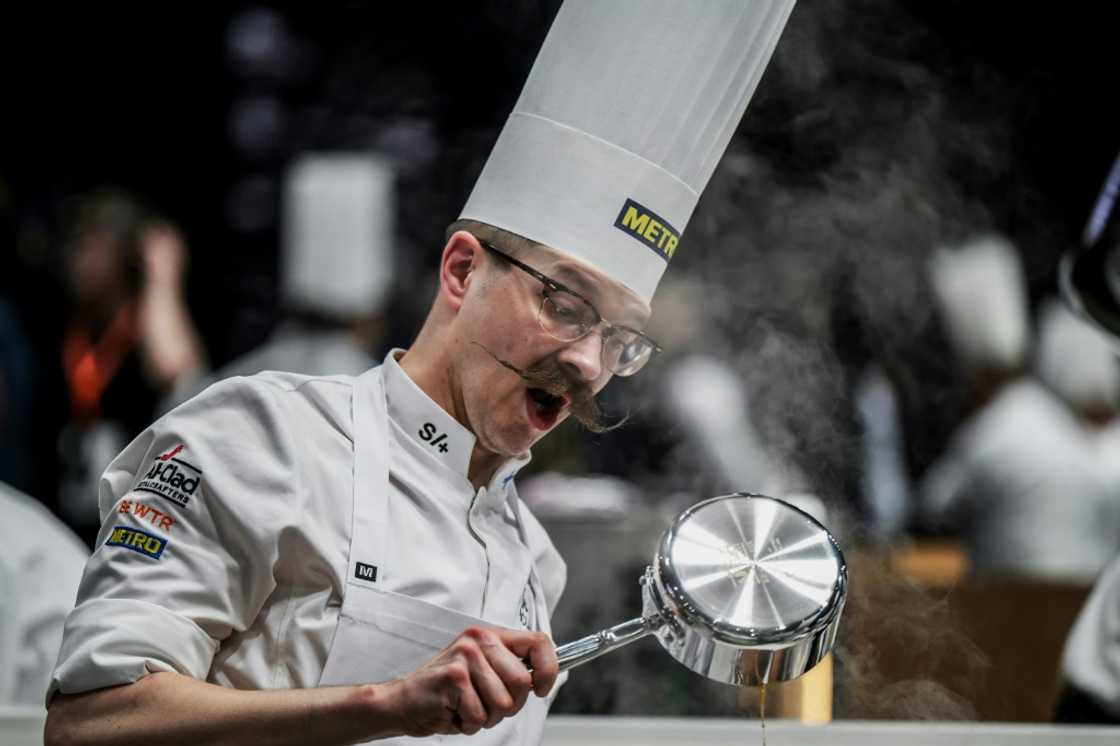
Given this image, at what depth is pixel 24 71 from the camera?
13.1 feet

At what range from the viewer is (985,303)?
11.7 ft

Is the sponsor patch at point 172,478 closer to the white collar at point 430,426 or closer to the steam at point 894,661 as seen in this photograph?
the white collar at point 430,426

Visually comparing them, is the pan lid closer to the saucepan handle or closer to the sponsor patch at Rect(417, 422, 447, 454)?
the saucepan handle

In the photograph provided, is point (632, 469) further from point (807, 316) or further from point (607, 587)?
point (807, 316)

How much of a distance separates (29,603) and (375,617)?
41.8 inches

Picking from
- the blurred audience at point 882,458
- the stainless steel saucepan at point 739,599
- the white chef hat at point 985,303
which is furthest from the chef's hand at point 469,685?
the white chef hat at point 985,303

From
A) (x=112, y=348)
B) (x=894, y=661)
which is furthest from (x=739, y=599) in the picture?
(x=112, y=348)

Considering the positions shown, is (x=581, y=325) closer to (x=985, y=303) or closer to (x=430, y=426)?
(x=430, y=426)

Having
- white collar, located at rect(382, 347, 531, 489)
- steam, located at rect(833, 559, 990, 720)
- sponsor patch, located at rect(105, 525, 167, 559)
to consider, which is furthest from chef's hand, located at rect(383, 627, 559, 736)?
steam, located at rect(833, 559, 990, 720)

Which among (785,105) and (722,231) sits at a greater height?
(785,105)

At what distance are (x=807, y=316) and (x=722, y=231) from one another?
228 mm

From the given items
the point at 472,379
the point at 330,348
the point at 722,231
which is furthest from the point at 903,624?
the point at 330,348

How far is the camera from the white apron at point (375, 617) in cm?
132

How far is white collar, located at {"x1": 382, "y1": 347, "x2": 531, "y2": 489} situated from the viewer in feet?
4.88
